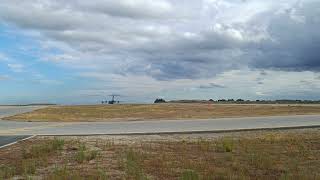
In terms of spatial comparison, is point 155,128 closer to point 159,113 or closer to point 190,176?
point 190,176

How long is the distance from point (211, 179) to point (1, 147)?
1268cm

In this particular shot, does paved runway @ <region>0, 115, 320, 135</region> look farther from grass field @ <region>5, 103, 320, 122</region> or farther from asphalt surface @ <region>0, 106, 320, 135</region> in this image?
grass field @ <region>5, 103, 320, 122</region>

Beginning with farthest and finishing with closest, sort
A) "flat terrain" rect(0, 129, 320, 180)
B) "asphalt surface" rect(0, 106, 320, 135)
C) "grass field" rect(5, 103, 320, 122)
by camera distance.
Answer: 1. "grass field" rect(5, 103, 320, 122)
2. "asphalt surface" rect(0, 106, 320, 135)
3. "flat terrain" rect(0, 129, 320, 180)

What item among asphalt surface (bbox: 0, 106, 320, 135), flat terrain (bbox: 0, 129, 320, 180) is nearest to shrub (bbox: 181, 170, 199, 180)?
flat terrain (bbox: 0, 129, 320, 180)

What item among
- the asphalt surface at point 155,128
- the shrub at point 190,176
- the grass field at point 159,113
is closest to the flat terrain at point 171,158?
the shrub at point 190,176

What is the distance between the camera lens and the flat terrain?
13031 millimetres

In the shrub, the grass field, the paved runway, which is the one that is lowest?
the shrub

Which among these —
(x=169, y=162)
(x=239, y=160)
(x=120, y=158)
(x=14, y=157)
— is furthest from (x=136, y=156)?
(x=14, y=157)

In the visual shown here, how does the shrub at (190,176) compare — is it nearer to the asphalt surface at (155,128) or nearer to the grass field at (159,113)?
the asphalt surface at (155,128)

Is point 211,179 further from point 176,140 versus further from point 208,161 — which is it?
point 176,140

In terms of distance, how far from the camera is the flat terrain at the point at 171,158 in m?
13.0

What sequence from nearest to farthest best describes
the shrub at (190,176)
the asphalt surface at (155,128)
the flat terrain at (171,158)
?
the shrub at (190,176) → the flat terrain at (171,158) → the asphalt surface at (155,128)

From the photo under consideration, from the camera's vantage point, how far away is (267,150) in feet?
61.5

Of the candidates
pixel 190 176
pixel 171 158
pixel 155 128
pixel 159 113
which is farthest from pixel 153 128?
pixel 159 113
